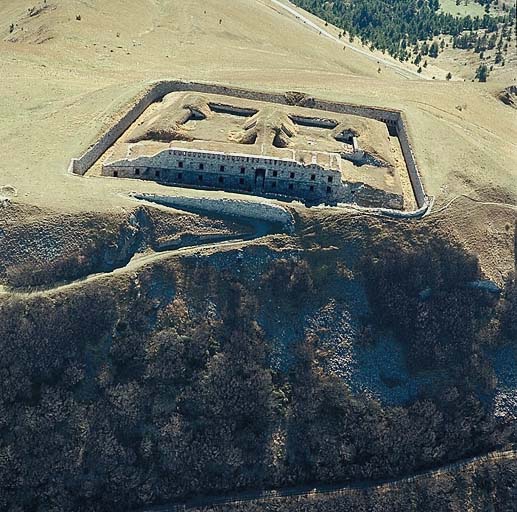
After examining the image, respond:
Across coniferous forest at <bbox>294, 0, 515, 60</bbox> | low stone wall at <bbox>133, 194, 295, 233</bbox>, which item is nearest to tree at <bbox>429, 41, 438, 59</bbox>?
coniferous forest at <bbox>294, 0, 515, 60</bbox>

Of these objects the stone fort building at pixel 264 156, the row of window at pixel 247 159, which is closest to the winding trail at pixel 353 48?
the stone fort building at pixel 264 156

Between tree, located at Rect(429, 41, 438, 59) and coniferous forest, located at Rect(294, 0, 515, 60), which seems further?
coniferous forest, located at Rect(294, 0, 515, 60)

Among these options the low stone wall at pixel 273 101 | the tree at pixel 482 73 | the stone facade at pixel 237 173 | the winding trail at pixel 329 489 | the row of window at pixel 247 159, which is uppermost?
the tree at pixel 482 73

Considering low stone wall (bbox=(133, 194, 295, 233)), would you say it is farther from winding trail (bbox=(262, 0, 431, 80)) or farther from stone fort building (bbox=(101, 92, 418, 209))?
winding trail (bbox=(262, 0, 431, 80))

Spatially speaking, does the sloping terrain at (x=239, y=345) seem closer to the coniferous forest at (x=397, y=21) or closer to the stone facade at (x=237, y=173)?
the stone facade at (x=237, y=173)

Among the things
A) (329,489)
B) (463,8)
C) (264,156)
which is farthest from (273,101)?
(463,8)

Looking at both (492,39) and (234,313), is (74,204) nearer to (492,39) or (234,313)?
(234,313)

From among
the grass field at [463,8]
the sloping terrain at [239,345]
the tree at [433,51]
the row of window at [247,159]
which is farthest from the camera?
the grass field at [463,8]
